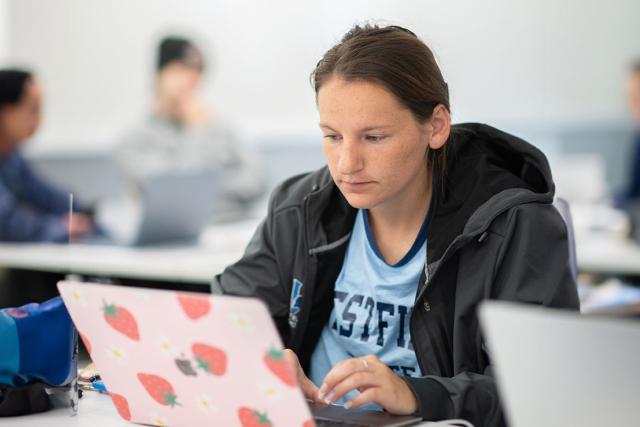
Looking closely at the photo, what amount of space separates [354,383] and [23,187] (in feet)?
9.83

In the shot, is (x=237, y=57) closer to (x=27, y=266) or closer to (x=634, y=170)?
(x=634, y=170)

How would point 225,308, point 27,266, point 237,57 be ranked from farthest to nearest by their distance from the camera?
point 237,57 < point 27,266 < point 225,308

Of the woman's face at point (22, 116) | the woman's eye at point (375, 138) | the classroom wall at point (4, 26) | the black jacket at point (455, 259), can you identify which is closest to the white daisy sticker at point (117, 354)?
the black jacket at point (455, 259)

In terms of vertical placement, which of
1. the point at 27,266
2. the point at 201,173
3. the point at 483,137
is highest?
the point at 483,137

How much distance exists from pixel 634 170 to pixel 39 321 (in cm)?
386

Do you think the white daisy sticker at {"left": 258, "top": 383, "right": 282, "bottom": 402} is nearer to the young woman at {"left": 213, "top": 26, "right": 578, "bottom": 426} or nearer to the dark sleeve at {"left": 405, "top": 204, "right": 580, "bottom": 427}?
the young woman at {"left": 213, "top": 26, "right": 578, "bottom": 426}

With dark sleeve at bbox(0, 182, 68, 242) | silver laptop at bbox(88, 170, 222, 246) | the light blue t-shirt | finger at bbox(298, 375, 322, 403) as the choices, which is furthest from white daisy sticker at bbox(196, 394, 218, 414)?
dark sleeve at bbox(0, 182, 68, 242)

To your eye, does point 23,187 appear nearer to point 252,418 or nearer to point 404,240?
point 404,240

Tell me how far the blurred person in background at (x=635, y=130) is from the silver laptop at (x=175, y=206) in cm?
196

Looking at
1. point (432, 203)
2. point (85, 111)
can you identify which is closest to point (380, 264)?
point (432, 203)

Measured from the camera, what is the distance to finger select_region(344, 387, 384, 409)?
1.35 meters

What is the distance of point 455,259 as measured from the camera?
1622mm

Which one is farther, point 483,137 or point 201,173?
point 201,173

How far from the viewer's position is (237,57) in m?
6.39
